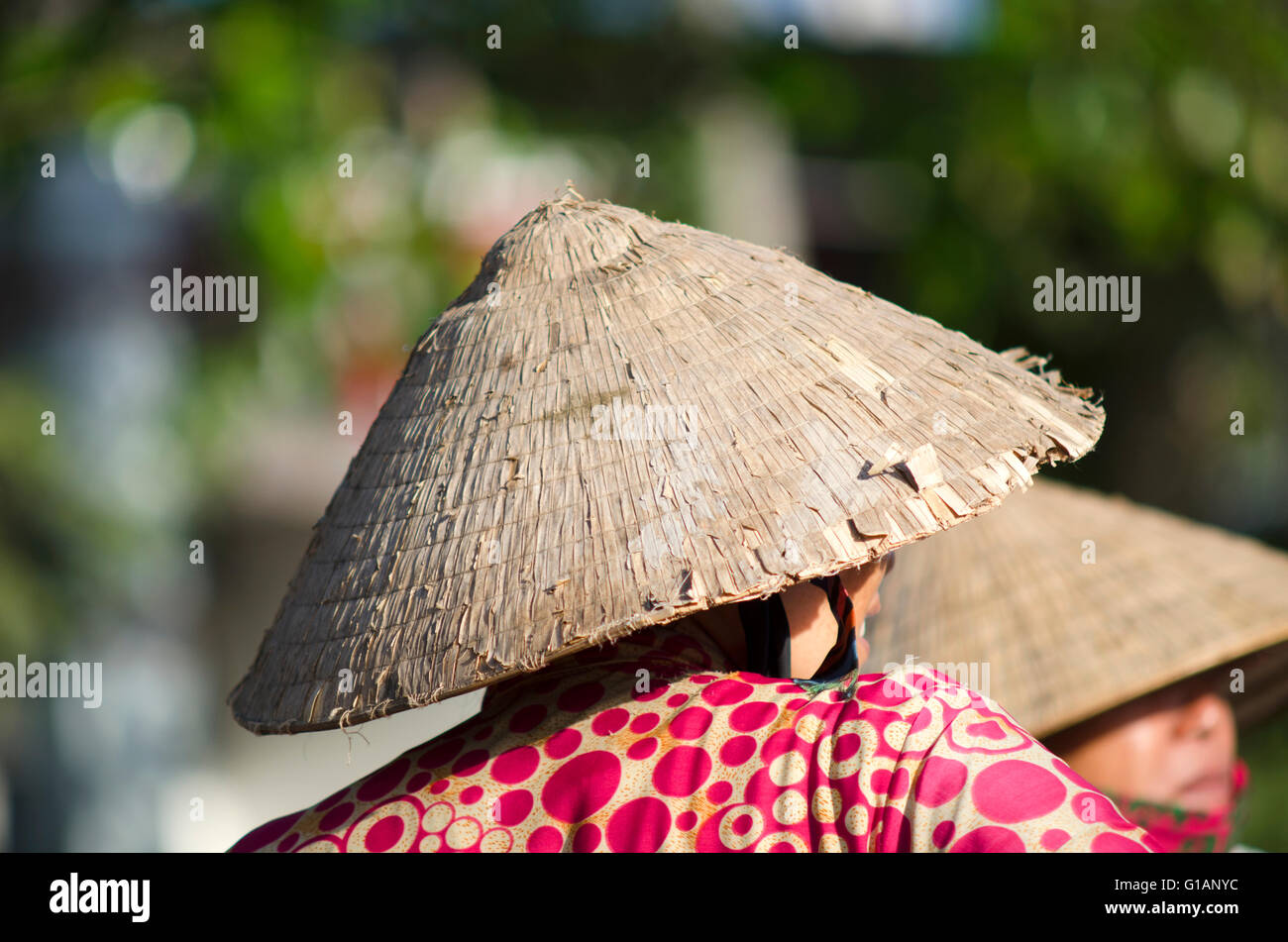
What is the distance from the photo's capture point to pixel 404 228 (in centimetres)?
355

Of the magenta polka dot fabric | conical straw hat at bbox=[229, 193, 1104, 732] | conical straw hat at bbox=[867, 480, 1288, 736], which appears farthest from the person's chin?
the magenta polka dot fabric

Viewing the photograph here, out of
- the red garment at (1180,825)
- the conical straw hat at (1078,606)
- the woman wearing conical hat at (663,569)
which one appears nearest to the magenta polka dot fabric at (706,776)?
the woman wearing conical hat at (663,569)

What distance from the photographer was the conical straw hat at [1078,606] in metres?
2.42

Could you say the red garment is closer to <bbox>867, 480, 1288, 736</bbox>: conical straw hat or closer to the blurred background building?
<bbox>867, 480, 1288, 736</bbox>: conical straw hat

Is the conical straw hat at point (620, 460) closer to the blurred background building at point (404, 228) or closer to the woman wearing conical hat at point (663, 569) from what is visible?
the woman wearing conical hat at point (663, 569)

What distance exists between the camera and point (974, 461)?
49.6 inches

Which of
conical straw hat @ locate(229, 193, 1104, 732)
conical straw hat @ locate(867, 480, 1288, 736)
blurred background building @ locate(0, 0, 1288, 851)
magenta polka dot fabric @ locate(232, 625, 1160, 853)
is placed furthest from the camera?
blurred background building @ locate(0, 0, 1288, 851)

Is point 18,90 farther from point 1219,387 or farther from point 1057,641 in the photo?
point 1219,387

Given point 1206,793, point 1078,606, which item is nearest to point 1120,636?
point 1078,606

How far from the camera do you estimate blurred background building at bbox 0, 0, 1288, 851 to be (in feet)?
10.0

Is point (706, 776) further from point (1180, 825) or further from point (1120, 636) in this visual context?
point (1180, 825)

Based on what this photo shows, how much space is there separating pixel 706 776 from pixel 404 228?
8.83ft
